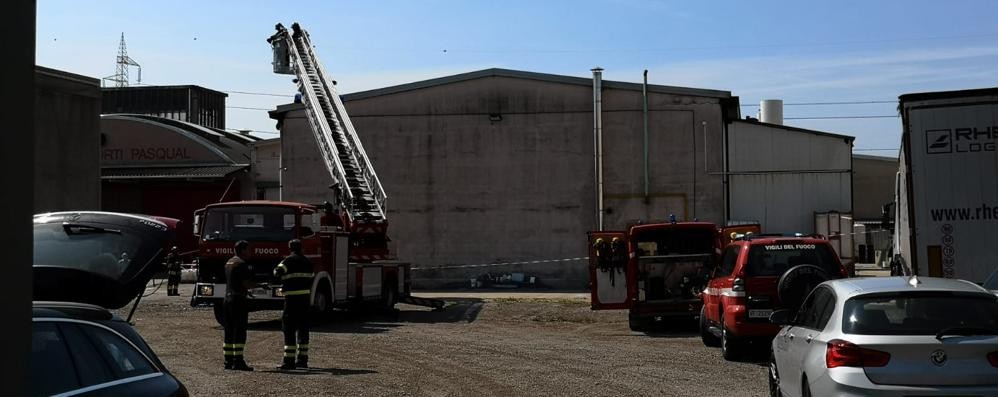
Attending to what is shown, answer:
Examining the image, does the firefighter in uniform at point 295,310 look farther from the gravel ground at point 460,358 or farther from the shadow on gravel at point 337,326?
the shadow on gravel at point 337,326

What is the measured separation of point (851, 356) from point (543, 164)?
1180 inches

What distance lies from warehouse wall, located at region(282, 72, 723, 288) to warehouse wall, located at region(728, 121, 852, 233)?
3.11ft

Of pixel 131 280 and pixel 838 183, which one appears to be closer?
pixel 131 280

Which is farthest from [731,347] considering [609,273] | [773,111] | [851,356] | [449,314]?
[773,111]

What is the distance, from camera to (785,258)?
51.1 ft

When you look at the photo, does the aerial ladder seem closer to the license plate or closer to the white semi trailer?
the license plate

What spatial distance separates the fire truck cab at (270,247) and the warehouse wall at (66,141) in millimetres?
6919

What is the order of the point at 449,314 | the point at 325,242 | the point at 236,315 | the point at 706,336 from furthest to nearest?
the point at 449,314 < the point at 325,242 < the point at 706,336 < the point at 236,315

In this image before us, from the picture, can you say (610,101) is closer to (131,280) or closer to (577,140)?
(577,140)

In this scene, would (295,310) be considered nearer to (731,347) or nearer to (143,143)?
(731,347)

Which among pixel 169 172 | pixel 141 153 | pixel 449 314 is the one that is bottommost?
pixel 449 314

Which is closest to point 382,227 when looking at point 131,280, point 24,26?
point 131,280

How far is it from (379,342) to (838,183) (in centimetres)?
2357

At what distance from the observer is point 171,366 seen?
14.5 metres
